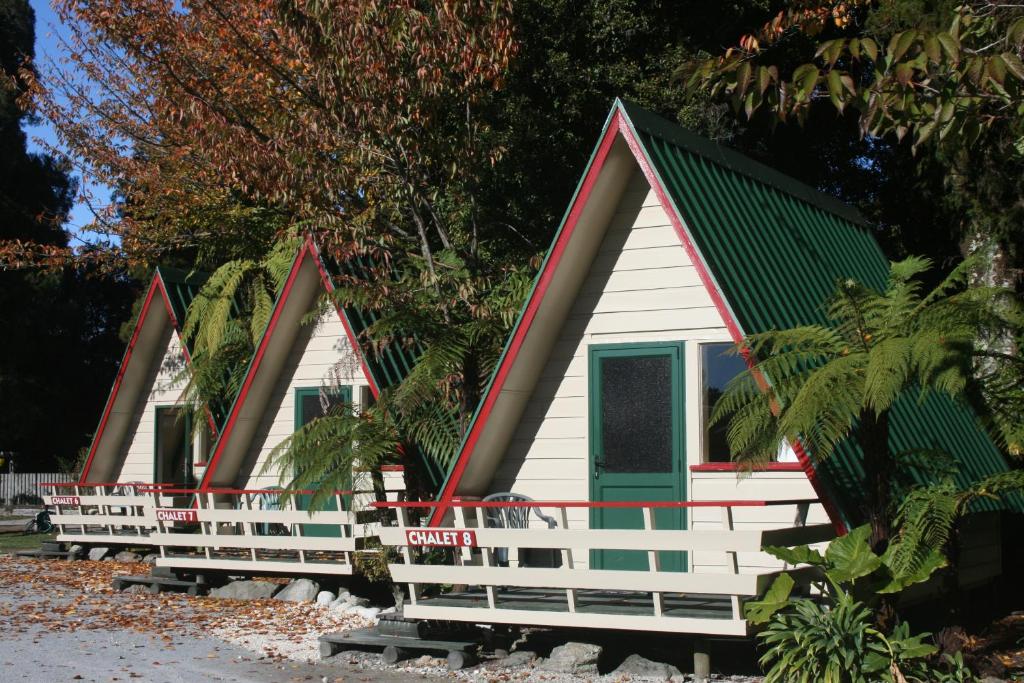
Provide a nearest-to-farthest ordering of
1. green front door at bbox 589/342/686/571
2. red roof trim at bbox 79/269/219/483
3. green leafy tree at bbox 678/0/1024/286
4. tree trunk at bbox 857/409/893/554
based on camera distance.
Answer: green leafy tree at bbox 678/0/1024/286, tree trunk at bbox 857/409/893/554, green front door at bbox 589/342/686/571, red roof trim at bbox 79/269/219/483

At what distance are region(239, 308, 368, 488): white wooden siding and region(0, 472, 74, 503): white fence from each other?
81.0ft

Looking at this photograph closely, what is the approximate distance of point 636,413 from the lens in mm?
11055

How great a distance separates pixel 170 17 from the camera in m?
23.9

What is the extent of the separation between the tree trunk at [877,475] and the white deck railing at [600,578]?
566mm

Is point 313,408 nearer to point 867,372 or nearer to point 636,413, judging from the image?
point 636,413

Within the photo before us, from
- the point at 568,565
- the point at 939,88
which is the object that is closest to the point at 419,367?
the point at 568,565

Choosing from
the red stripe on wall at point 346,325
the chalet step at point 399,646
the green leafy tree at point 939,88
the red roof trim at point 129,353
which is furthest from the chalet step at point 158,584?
the green leafy tree at point 939,88

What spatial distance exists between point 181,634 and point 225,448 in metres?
4.83

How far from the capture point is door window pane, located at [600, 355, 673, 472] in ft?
35.8

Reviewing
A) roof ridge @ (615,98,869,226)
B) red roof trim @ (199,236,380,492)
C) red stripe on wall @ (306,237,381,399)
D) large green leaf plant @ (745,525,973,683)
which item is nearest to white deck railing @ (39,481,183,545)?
red roof trim @ (199,236,380,492)

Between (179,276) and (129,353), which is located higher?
(179,276)

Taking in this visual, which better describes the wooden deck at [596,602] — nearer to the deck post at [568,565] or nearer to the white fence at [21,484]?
the deck post at [568,565]

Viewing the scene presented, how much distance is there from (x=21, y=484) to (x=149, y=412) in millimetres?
21400

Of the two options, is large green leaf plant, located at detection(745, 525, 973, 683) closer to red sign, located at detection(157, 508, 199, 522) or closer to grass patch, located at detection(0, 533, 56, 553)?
red sign, located at detection(157, 508, 199, 522)
